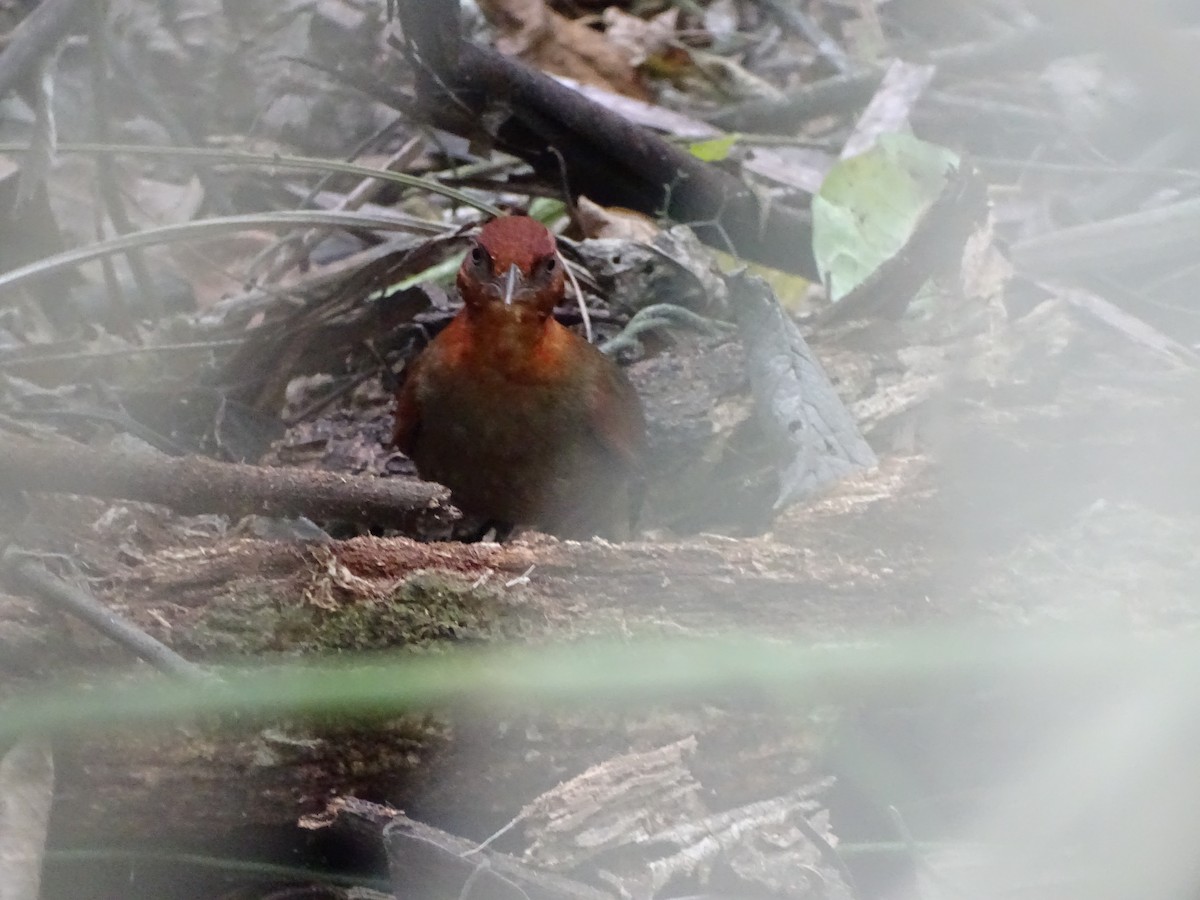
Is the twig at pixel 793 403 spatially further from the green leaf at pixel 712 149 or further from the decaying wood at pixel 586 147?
the green leaf at pixel 712 149

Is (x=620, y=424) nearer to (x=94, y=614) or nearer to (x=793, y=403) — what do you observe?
(x=793, y=403)

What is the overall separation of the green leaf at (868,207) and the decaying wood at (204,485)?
1.90 metres

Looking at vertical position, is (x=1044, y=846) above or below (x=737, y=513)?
above

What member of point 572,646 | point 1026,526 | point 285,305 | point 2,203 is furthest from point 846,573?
point 2,203

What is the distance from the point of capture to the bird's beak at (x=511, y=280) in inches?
110

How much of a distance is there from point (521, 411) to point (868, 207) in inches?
42.9

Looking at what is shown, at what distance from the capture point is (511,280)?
280cm

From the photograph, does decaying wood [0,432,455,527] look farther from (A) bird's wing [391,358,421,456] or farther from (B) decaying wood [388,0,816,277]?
(B) decaying wood [388,0,816,277]

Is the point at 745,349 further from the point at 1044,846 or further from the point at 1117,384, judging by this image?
the point at 1044,846

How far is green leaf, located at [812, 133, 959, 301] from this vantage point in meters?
3.12

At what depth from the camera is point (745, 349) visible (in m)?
2.76

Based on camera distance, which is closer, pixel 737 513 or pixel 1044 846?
pixel 1044 846

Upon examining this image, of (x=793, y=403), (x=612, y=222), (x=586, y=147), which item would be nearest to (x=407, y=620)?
(x=793, y=403)

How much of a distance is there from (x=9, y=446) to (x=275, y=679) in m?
0.44
